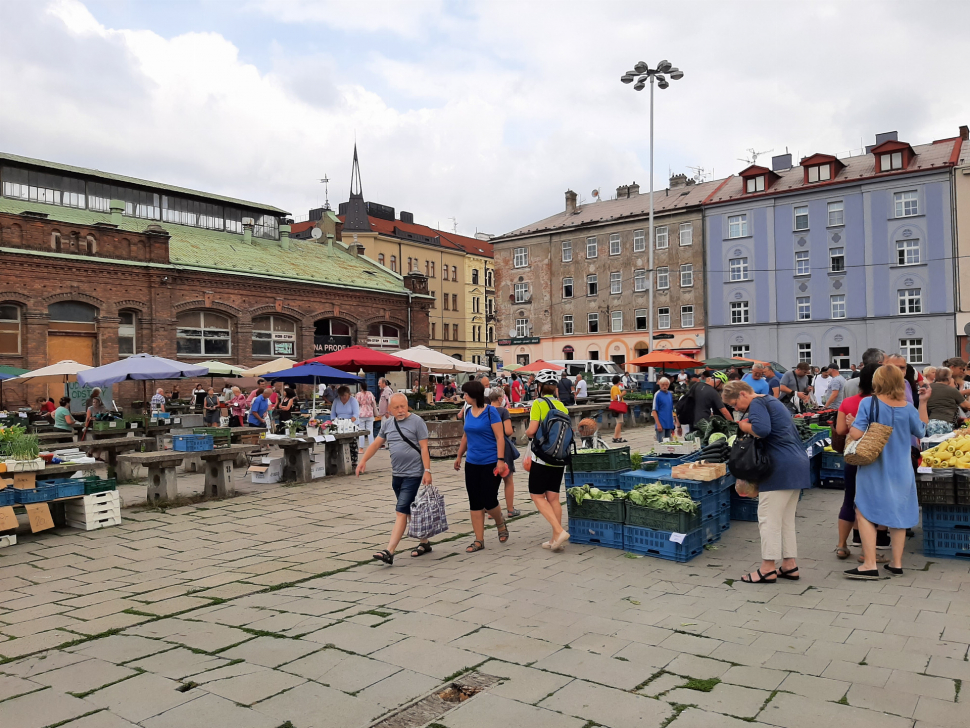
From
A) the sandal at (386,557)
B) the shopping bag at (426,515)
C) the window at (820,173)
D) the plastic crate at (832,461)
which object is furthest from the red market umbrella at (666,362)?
the window at (820,173)

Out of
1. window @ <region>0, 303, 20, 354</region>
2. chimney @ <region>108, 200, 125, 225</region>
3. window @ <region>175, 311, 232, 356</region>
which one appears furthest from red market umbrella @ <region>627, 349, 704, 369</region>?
chimney @ <region>108, 200, 125, 225</region>

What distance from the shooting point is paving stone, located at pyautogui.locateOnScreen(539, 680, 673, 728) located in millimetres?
3812

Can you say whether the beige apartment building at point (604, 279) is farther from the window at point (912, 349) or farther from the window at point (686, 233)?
the window at point (912, 349)

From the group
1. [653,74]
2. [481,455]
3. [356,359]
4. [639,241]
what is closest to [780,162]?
[639,241]

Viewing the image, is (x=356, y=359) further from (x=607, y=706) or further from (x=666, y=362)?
(x=607, y=706)

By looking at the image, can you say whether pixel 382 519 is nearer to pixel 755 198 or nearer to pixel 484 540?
pixel 484 540

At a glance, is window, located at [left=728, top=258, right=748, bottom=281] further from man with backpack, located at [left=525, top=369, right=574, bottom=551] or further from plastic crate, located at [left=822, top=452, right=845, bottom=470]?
man with backpack, located at [left=525, top=369, right=574, bottom=551]

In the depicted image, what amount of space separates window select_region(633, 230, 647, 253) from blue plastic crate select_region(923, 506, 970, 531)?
4398cm

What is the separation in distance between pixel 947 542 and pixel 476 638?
475 cm

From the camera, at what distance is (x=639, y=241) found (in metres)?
49.6

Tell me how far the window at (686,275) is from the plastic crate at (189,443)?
134 feet

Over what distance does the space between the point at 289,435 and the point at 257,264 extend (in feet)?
73.4

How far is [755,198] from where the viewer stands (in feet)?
146

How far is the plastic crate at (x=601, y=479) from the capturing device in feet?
26.9
